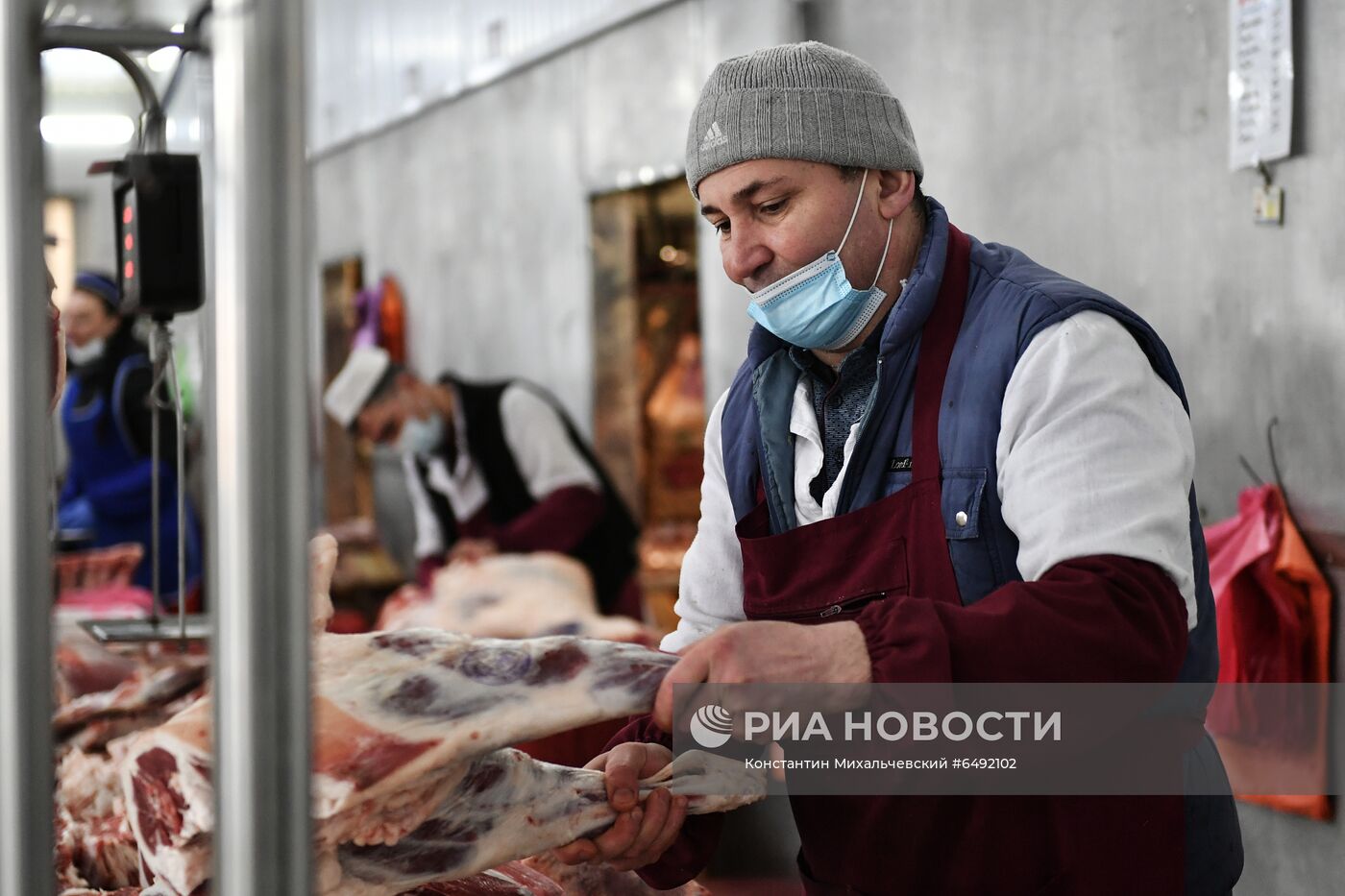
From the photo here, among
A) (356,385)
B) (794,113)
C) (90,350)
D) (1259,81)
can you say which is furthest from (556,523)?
(794,113)

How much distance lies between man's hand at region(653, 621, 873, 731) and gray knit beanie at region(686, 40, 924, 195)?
590mm

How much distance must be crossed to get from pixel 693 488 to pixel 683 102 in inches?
62.5

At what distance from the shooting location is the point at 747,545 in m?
1.78

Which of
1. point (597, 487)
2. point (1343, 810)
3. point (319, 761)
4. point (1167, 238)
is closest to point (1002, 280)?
point (319, 761)

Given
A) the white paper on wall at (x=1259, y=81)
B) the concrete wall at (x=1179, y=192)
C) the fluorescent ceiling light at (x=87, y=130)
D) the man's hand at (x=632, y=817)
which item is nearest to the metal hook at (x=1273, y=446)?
the concrete wall at (x=1179, y=192)

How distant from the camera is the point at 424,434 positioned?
19.1 ft

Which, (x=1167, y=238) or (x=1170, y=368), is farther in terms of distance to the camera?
(x=1167, y=238)

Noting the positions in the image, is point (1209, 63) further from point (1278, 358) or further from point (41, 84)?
point (41, 84)

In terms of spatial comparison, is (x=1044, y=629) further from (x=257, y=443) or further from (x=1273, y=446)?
(x=1273, y=446)

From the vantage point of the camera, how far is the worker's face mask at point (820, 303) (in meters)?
1.73

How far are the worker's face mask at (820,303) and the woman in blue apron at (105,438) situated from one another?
4669 mm

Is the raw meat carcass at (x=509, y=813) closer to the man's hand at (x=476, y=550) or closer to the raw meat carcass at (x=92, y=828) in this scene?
the raw meat carcass at (x=92, y=828)

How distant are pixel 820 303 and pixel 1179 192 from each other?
1.80 m

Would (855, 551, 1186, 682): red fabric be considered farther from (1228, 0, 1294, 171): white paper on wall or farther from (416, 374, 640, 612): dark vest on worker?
(416, 374, 640, 612): dark vest on worker
